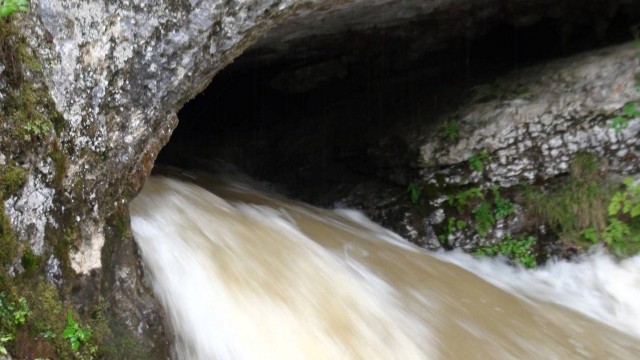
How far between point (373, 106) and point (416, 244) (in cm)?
225

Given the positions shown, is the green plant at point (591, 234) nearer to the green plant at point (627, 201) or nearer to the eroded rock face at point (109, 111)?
the green plant at point (627, 201)

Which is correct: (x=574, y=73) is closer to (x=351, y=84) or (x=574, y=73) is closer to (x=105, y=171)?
(x=351, y=84)

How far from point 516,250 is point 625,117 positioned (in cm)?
161

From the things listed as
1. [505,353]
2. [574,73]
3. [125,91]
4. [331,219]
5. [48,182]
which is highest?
[574,73]

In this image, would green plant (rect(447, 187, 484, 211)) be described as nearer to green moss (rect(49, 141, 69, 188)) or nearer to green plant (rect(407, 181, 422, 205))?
green plant (rect(407, 181, 422, 205))

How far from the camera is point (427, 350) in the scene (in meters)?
3.82

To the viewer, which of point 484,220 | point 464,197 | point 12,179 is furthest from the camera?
point 464,197

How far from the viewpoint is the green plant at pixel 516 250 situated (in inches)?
245

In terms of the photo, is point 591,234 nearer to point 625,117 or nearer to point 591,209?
point 591,209

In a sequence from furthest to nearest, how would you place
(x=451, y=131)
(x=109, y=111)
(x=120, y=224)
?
(x=451, y=131), (x=120, y=224), (x=109, y=111)

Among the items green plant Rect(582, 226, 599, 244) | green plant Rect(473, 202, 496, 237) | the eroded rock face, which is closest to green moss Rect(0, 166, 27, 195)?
the eroded rock face

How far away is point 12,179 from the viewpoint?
8.61ft

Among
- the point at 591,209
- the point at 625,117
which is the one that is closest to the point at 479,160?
the point at 591,209

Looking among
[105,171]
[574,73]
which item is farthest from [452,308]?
[574,73]
